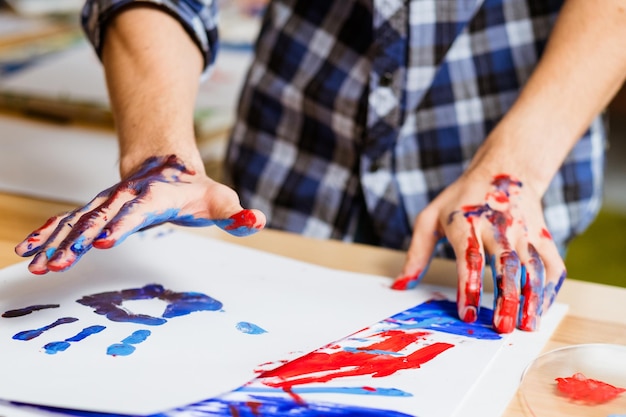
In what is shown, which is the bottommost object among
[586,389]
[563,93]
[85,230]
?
[586,389]

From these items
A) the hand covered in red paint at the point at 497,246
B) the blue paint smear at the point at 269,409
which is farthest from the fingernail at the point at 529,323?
the blue paint smear at the point at 269,409

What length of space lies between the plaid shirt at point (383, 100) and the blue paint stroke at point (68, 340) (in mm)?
472

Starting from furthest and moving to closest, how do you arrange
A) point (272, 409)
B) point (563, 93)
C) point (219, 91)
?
1. point (219, 91)
2. point (563, 93)
3. point (272, 409)

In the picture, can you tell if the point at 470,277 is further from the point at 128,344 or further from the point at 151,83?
the point at 151,83

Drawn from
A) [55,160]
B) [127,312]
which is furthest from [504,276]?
[55,160]

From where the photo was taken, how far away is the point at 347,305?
2.65ft

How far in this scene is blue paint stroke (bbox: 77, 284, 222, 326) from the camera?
28.9 inches

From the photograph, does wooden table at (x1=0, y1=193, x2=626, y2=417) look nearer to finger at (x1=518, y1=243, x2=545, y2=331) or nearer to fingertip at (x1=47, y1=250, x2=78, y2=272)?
finger at (x1=518, y1=243, x2=545, y2=331)

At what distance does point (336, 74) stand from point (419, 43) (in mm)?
126

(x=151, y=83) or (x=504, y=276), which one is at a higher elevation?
(x=151, y=83)

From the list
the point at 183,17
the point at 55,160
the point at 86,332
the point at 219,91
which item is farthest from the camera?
Answer: the point at 219,91

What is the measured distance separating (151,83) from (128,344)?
0.39 metres

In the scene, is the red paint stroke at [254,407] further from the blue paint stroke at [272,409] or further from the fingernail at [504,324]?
the fingernail at [504,324]

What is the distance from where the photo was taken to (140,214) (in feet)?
2.47
